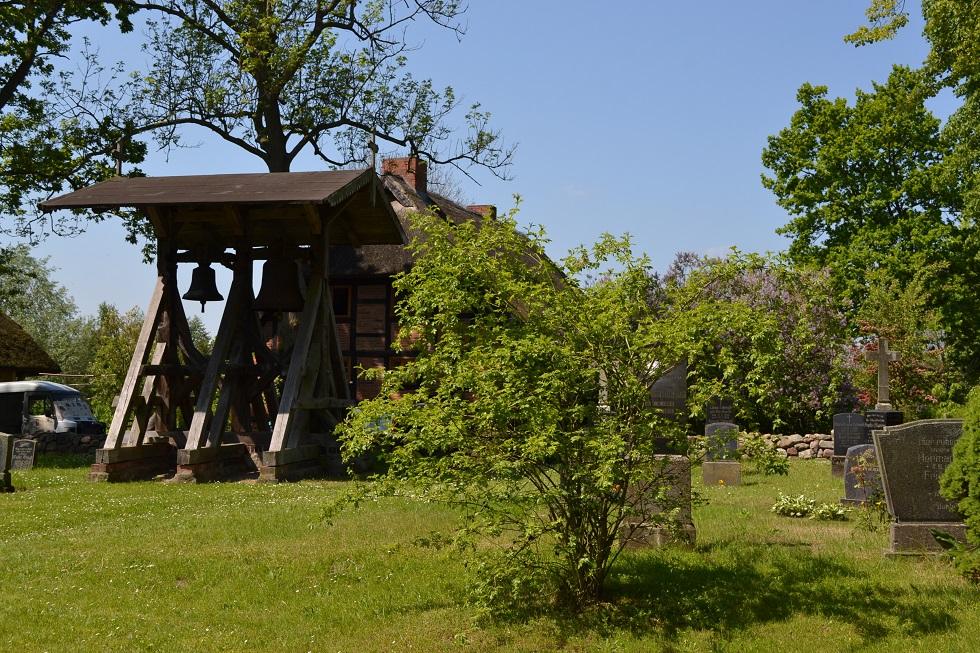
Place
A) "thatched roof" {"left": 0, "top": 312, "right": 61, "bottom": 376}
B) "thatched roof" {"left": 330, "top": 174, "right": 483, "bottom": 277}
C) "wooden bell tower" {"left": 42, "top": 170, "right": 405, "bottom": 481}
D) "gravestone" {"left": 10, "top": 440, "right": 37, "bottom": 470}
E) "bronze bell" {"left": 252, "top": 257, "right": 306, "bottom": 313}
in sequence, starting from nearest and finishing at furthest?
1. "wooden bell tower" {"left": 42, "top": 170, "right": 405, "bottom": 481}
2. "bronze bell" {"left": 252, "top": 257, "right": 306, "bottom": 313}
3. "gravestone" {"left": 10, "top": 440, "right": 37, "bottom": 470}
4. "thatched roof" {"left": 330, "top": 174, "right": 483, "bottom": 277}
5. "thatched roof" {"left": 0, "top": 312, "right": 61, "bottom": 376}

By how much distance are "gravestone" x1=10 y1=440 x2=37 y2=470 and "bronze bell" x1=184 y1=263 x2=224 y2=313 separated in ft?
16.3

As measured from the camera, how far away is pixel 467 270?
7.54m

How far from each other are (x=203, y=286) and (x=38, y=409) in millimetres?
16597

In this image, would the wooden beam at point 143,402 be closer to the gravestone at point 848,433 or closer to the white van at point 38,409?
the gravestone at point 848,433

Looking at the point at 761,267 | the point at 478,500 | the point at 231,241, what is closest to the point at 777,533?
the point at 761,267

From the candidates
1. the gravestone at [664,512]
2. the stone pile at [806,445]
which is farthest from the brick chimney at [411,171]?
the gravestone at [664,512]

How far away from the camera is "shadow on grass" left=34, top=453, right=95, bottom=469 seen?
20.3m

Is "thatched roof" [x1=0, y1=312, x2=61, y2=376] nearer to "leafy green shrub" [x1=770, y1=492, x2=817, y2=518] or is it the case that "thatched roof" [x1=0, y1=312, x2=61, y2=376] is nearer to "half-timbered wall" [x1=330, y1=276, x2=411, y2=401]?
"half-timbered wall" [x1=330, y1=276, x2=411, y2=401]

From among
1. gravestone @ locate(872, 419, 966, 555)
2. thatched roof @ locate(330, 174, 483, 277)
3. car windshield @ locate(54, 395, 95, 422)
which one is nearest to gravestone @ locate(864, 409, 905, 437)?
gravestone @ locate(872, 419, 966, 555)

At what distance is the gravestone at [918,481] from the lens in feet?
31.0

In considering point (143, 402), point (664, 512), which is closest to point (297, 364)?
point (143, 402)

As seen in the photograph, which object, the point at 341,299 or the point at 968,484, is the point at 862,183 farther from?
the point at 968,484

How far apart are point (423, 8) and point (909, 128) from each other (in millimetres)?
18296

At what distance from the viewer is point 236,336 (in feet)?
62.7
